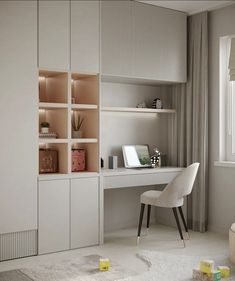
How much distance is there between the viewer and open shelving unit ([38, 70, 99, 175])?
4469mm

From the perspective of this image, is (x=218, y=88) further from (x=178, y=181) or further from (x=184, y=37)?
(x=178, y=181)

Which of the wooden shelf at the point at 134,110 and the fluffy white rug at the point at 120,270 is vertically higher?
the wooden shelf at the point at 134,110

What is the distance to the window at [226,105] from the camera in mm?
5191

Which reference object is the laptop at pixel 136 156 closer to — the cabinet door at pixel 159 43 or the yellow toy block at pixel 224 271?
the cabinet door at pixel 159 43

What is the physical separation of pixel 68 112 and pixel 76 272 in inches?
61.6

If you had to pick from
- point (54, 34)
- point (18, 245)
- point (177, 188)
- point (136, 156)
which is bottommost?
point (18, 245)

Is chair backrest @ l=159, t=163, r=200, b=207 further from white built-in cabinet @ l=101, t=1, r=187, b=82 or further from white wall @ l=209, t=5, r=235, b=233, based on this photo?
white built-in cabinet @ l=101, t=1, r=187, b=82

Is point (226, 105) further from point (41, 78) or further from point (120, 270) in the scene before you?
point (120, 270)

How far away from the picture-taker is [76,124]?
4.96 meters

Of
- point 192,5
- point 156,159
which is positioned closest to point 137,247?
point 156,159

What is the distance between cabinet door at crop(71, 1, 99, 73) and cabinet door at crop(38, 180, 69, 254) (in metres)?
1.18

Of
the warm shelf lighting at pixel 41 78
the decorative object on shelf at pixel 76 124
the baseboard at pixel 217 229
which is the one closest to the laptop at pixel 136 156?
the decorative object on shelf at pixel 76 124

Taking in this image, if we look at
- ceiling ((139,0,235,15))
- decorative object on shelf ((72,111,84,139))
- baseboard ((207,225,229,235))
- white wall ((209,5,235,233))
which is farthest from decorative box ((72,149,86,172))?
ceiling ((139,0,235,15))

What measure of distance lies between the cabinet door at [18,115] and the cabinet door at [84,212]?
0.43m
